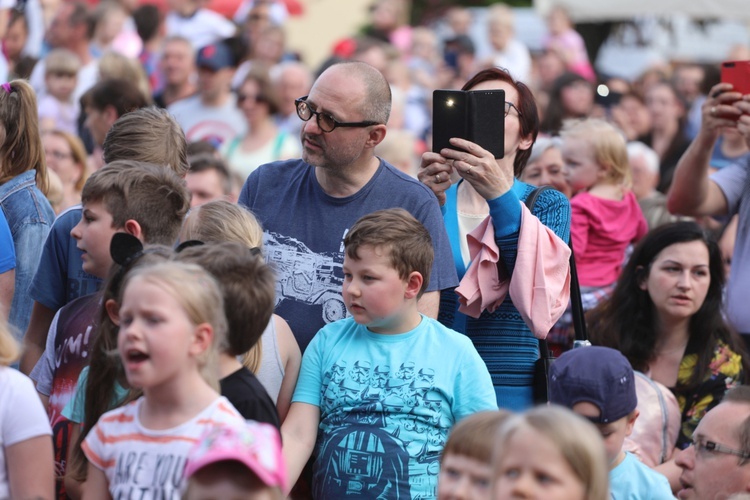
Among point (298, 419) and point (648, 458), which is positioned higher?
point (298, 419)

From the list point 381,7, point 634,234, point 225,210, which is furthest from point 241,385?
point 381,7

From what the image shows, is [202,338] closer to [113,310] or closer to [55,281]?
[113,310]

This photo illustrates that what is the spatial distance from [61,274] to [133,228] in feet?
1.69

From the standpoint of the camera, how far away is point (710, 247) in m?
5.99

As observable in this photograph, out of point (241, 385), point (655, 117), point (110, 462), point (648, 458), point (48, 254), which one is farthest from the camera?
point (655, 117)

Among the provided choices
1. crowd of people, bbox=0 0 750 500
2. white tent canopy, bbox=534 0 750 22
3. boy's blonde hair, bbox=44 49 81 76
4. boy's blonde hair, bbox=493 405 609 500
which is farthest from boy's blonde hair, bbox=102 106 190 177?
white tent canopy, bbox=534 0 750 22

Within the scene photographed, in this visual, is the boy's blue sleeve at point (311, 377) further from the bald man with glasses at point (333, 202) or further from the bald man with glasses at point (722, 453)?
the bald man with glasses at point (722, 453)

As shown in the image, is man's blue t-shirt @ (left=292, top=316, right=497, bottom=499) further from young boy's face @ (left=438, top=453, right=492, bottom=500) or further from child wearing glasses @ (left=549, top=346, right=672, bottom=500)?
young boy's face @ (left=438, top=453, right=492, bottom=500)

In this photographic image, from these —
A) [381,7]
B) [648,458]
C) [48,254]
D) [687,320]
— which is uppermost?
[381,7]

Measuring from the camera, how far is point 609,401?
4.05 meters

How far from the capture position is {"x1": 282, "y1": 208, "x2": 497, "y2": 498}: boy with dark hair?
411 centimetres

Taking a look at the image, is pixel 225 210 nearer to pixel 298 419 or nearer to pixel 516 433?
pixel 298 419

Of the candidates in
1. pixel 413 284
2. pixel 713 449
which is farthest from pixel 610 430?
pixel 413 284

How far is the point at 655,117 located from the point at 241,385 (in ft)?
29.0
